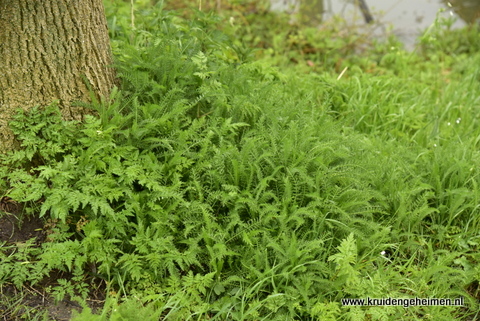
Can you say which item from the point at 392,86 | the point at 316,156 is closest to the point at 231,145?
the point at 316,156

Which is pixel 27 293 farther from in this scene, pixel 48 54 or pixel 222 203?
pixel 48 54

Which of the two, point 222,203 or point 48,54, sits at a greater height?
point 48,54

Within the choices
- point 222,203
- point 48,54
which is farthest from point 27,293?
point 48,54

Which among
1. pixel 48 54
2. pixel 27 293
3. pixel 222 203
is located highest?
pixel 48 54

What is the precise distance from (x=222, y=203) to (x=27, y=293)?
1141mm

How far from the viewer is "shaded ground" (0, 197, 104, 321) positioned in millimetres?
2451

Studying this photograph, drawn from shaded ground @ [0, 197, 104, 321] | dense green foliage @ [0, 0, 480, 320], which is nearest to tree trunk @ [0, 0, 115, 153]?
dense green foliage @ [0, 0, 480, 320]

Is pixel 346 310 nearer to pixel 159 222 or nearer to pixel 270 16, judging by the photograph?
pixel 159 222

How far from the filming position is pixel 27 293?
2520mm

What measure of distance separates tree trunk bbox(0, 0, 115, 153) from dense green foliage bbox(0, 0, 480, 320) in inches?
4.8

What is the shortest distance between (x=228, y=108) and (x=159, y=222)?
939 millimetres

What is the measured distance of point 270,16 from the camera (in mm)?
6219

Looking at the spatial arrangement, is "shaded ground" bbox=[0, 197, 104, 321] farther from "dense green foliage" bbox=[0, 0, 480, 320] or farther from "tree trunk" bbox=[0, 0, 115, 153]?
"tree trunk" bbox=[0, 0, 115, 153]

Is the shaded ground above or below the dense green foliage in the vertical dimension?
below
